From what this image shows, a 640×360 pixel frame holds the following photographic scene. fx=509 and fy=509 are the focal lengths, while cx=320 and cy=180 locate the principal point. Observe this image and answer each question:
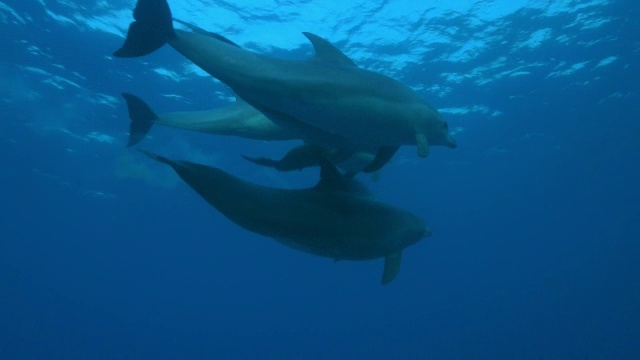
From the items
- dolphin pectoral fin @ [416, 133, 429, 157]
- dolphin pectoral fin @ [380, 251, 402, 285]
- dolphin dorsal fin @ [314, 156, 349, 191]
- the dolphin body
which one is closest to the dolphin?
the dolphin body

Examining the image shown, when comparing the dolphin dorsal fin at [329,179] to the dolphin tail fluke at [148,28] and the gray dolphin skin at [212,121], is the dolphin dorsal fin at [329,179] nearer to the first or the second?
the gray dolphin skin at [212,121]

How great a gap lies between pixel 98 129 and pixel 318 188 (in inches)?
1109

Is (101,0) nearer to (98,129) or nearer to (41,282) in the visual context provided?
(98,129)

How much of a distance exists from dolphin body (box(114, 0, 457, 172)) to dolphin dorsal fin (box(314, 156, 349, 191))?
232 mm

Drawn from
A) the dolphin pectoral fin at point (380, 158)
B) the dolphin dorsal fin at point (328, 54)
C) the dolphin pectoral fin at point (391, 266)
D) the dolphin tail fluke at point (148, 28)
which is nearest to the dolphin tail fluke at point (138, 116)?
the dolphin tail fluke at point (148, 28)

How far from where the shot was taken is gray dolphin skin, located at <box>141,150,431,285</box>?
10.8 ft

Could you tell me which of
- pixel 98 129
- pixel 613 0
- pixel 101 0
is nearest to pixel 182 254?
pixel 98 129

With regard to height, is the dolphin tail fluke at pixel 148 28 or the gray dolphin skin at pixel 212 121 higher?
the dolphin tail fluke at pixel 148 28

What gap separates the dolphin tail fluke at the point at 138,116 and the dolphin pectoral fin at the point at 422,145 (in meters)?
2.12

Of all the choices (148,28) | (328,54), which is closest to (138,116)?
(148,28)

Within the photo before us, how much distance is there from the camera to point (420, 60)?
21.8 m

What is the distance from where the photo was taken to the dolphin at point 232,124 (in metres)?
3.97

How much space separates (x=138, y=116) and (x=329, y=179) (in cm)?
176

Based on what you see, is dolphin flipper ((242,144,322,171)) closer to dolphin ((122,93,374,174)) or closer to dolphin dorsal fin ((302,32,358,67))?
dolphin ((122,93,374,174))
